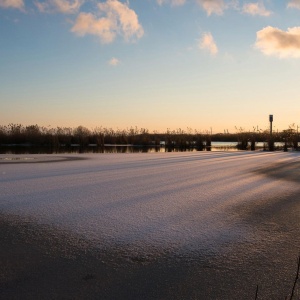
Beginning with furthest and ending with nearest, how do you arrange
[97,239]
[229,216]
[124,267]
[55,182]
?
1. [55,182]
2. [229,216]
3. [97,239]
4. [124,267]

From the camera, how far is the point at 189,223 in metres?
3.81

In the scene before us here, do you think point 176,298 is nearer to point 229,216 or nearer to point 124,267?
point 124,267

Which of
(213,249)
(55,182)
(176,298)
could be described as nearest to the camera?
(176,298)

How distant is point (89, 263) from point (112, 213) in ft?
5.24

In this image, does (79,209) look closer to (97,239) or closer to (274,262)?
(97,239)

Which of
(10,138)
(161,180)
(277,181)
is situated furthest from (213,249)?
(10,138)

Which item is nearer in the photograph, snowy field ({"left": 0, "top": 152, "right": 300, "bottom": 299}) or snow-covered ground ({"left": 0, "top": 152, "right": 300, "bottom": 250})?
snowy field ({"left": 0, "top": 152, "right": 300, "bottom": 299})

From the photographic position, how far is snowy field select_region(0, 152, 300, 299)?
247 cm

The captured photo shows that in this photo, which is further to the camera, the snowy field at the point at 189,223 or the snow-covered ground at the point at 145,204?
the snow-covered ground at the point at 145,204

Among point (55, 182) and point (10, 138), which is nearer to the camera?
point (55, 182)

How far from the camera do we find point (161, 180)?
7.27 m

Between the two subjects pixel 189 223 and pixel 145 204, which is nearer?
pixel 189 223

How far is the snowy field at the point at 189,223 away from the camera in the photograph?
2.47 meters

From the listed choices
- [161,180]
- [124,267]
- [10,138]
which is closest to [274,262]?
[124,267]
